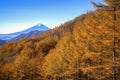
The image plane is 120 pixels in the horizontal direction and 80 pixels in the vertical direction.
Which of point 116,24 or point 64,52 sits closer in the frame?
point 116,24

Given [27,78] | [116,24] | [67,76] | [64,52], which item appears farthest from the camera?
[27,78]

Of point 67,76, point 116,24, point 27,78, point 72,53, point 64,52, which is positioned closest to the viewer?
point 116,24

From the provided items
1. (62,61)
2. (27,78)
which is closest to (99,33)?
(62,61)

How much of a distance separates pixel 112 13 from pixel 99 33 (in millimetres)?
2036

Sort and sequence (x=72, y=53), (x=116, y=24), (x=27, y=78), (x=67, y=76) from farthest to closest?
(x=27, y=78) → (x=67, y=76) → (x=72, y=53) → (x=116, y=24)

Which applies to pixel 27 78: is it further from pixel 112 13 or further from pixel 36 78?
pixel 112 13

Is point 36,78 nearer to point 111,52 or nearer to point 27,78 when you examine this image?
point 27,78

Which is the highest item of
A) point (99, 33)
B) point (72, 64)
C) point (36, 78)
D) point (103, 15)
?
point (103, 15)

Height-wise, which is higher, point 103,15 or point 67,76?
point 103,15

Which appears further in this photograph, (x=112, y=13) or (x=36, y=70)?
(x=36, y=70)

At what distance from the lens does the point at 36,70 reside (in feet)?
174

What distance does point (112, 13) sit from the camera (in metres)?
19.9

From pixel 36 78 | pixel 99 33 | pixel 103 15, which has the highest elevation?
pixel 103 15

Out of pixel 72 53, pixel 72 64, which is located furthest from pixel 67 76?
pixel 72 53
